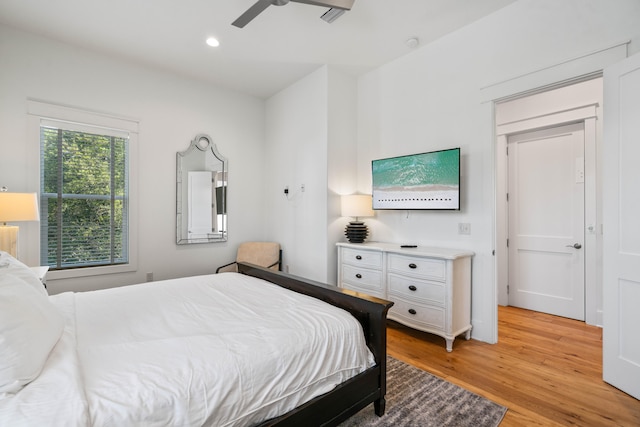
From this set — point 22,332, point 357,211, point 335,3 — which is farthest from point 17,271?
point 357,211

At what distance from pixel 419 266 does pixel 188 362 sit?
216 cm

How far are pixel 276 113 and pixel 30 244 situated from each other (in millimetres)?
3230

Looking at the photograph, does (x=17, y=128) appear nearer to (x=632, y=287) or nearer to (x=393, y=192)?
(x=393, y=192)

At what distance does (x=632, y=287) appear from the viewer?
1939mm

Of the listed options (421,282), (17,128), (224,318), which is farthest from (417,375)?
(17,128)

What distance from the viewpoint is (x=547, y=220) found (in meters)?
3.64

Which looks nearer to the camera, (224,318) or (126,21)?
(224,318)

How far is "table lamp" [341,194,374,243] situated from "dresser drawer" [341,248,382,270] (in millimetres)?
194

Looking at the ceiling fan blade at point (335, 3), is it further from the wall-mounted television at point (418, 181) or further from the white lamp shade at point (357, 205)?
the white lamp shade at point (357, 205)

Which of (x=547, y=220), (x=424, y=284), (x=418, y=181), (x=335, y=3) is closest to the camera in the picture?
(x=335, y=3)

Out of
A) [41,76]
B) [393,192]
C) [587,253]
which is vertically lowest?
[587,253]

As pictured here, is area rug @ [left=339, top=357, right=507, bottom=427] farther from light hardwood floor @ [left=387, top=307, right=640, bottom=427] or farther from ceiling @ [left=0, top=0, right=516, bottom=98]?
ceiling @ [left=0, top=0, right=516, bottom=98]

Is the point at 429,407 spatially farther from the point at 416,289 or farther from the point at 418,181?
the point at 418,181

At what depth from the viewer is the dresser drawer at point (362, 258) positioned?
3.16m
